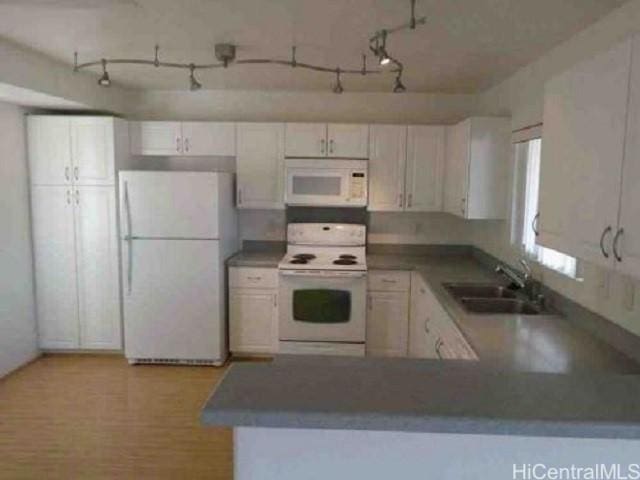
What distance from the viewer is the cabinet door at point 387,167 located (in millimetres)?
4301

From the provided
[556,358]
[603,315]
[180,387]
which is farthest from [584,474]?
[180,387]

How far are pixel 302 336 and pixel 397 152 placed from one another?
181 cm

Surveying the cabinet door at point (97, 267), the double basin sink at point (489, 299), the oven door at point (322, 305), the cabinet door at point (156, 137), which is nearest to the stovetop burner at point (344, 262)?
the oven door at point (322, 305)

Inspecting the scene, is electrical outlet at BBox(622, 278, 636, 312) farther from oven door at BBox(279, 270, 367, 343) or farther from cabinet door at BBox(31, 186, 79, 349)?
cabinet door at BBox(31, 186, 79, 349)

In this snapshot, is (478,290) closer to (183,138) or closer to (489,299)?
(489,299)

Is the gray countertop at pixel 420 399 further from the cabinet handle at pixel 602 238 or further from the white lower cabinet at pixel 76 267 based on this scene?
the white lower cabinet at pixel 76 267

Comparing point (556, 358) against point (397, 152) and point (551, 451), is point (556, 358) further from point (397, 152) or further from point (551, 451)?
point (397, 152)

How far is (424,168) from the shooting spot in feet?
14.2

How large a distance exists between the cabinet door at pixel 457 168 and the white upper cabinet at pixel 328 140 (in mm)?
Result: 715

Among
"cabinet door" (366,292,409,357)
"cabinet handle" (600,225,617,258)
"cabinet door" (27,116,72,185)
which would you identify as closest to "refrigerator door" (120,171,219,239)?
"cabinet door" (27,116,72,185)

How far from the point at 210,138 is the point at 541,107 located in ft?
8.93

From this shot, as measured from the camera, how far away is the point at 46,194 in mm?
4164

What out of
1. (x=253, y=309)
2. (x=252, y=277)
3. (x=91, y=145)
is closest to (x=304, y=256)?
(x=252, y=277)

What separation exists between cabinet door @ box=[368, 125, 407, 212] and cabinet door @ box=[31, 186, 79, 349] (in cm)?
263
